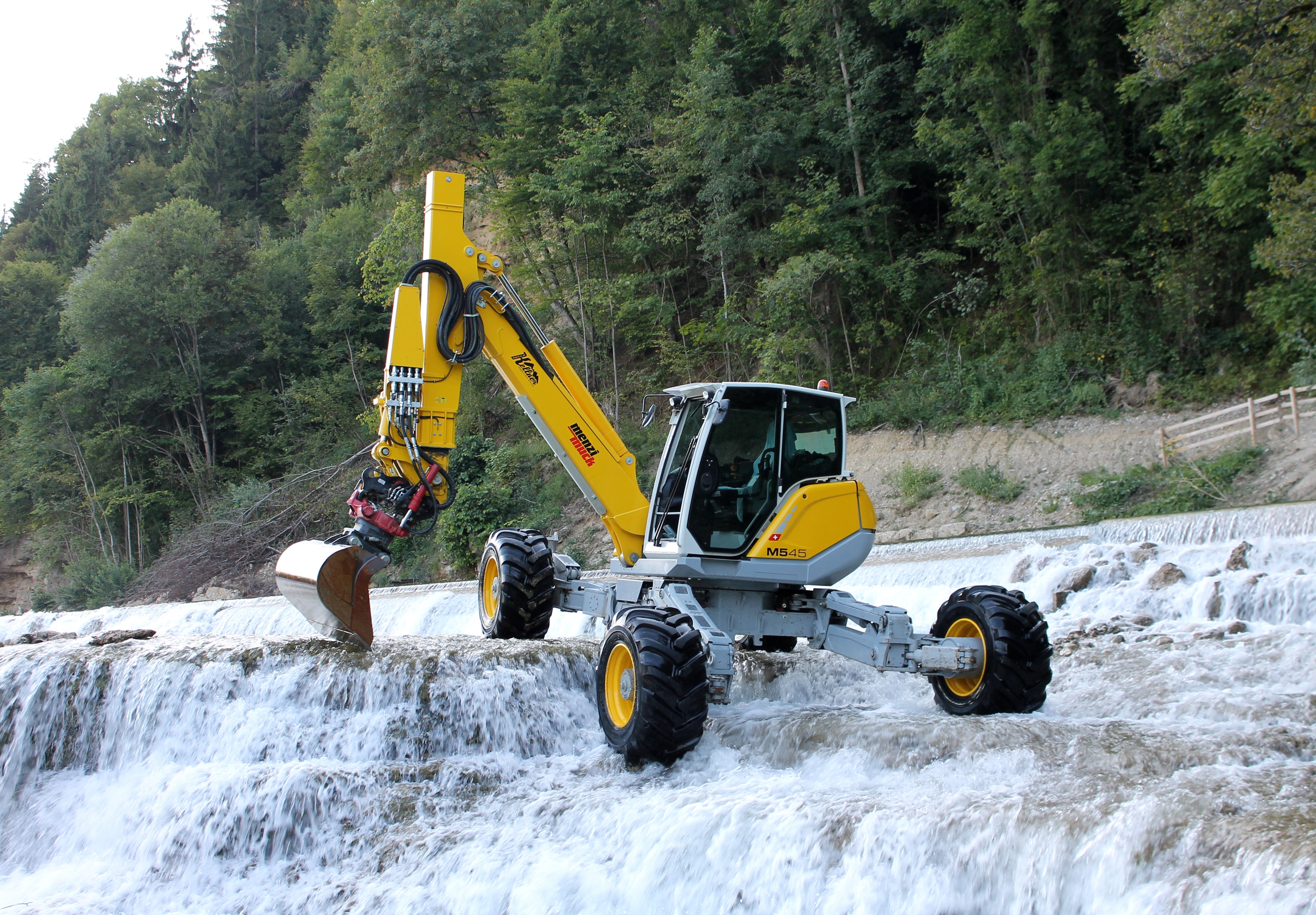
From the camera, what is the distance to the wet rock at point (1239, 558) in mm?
9383

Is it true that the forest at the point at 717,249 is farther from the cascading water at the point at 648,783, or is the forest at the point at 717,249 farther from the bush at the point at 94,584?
the cascading water at the point at 648,783

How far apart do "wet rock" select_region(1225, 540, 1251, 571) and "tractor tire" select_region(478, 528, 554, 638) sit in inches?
264

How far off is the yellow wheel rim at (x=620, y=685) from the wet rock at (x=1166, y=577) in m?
6.31

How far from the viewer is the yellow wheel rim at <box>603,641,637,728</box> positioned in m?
5.67

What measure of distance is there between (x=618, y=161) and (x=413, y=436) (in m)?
17.3

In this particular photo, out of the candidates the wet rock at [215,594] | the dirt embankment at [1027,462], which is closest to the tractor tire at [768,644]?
the dirt embankment at [1027,462]

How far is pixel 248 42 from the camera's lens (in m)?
55.5

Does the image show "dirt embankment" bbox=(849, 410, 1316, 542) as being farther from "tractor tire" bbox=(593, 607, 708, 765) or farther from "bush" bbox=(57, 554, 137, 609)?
"bush" bbox=(57, 554, 137, 609)

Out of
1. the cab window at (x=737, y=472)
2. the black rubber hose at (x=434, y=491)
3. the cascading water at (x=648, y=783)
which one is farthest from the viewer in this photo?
the black rubber hose at (x=434, y=491)

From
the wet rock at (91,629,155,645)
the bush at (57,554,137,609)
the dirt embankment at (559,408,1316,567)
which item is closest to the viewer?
the wet rock at (91,629,155,645)

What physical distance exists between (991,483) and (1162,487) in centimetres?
281

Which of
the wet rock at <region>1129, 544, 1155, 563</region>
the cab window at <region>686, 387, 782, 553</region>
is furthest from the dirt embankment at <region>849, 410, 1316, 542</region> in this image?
the cab window at <region>686, 387, 782, 553</region>

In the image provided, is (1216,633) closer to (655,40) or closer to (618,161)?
(618,161)

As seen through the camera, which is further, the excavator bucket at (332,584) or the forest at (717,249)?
the forest at (717,249)
